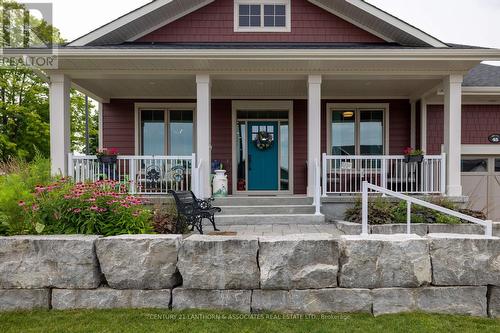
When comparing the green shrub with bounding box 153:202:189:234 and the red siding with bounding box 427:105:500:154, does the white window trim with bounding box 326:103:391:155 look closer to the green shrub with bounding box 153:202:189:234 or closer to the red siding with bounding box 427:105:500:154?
the red siding with bounding box 427:105:500:154

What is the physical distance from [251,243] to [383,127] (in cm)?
693

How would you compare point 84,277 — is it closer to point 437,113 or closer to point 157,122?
point 157,122

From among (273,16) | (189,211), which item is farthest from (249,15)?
(189,211)

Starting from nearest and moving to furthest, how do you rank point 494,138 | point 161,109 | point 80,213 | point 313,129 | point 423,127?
1. point 80,213
2. point 313,129
3. point 423,127
4. point 494,138
5. point 161,109

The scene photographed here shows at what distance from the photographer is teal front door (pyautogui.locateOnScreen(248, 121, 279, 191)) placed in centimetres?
856

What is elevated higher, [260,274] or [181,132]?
[181,132]

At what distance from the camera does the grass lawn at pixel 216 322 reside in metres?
2.60

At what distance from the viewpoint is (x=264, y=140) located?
8.54 metres

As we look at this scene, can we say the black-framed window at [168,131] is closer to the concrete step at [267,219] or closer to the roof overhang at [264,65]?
the roof overhang at [264,65]

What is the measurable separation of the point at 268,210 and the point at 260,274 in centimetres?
331

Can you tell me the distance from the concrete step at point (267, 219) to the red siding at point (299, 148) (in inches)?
105

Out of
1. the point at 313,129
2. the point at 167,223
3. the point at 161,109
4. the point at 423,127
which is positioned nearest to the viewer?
the point at 167,223

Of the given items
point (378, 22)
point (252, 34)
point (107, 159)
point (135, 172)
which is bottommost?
point (135, 172)

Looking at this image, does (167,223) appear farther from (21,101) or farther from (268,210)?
(21,101)
